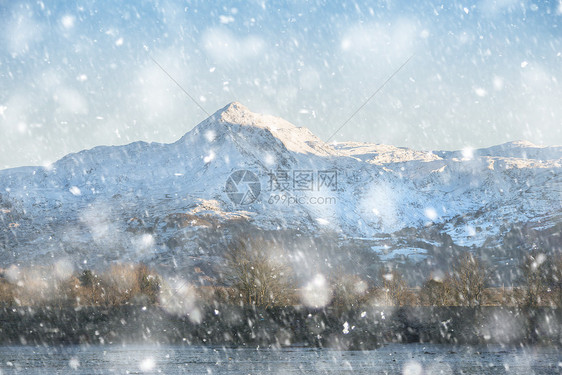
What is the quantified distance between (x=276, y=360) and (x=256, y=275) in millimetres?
20320

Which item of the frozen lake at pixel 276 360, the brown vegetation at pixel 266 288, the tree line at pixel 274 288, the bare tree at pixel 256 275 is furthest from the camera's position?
the tree line at pixel 274 288

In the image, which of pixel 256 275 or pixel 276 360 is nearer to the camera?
pixel 276 360

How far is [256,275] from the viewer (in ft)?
152

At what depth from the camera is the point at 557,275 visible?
61.5 m

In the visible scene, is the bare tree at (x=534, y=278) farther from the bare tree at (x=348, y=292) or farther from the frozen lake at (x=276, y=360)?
the frozen lake at (x=276, y=360)

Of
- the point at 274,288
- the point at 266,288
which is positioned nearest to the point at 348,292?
the point at 274,288

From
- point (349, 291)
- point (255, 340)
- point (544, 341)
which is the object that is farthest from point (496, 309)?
point (349, 291)

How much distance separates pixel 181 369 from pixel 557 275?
55729mm

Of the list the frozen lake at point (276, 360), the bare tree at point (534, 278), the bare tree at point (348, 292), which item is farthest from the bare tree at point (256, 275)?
the bare tree at point (534, 278)

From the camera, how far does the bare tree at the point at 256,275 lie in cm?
4616

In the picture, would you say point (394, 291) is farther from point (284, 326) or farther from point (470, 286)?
point (284, 326)

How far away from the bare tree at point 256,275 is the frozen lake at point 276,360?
14596 mm

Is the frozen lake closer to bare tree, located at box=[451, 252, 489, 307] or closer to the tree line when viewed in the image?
the tree line

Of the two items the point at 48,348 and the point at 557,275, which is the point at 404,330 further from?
the point at 557,275
